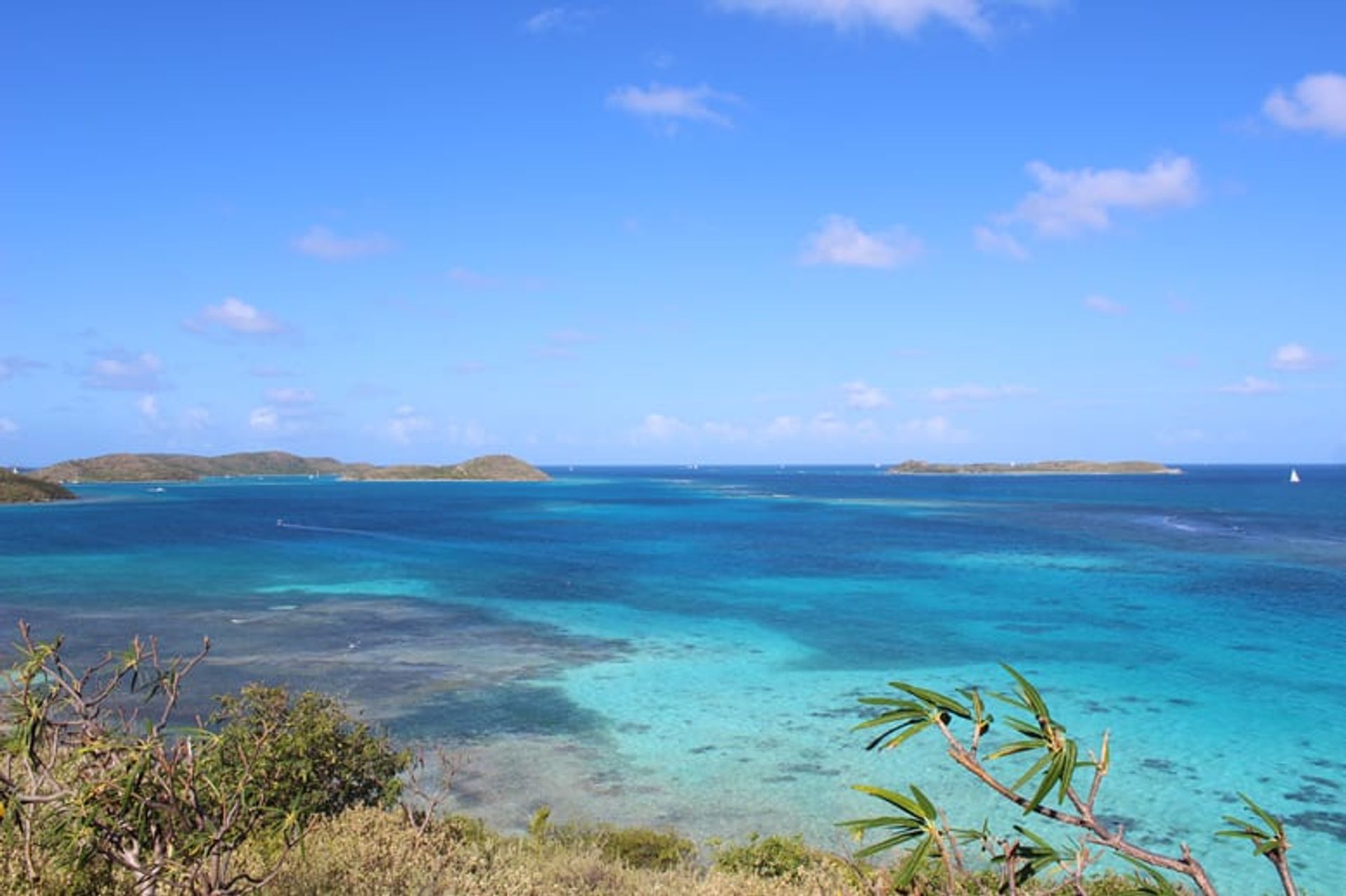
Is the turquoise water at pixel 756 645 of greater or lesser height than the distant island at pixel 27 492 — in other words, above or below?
below

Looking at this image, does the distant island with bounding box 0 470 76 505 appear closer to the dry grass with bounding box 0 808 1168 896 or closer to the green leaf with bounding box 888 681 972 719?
the dry grass with bounding box 0 808 1168 896

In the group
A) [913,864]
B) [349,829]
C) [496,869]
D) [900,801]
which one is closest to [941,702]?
[900,801]

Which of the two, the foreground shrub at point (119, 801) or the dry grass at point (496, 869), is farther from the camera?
the dry grass at point (496, 869)

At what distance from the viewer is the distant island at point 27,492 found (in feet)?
437

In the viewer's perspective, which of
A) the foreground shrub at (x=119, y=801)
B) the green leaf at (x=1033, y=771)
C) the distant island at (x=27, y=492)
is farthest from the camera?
the distant island at (x=27, y=492)

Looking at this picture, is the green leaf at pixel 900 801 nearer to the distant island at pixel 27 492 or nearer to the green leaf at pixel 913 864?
the green leaf at pixel 913 864

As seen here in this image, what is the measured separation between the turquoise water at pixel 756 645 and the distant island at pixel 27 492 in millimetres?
60121

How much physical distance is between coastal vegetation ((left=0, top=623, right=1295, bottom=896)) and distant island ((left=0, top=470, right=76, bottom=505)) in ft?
477

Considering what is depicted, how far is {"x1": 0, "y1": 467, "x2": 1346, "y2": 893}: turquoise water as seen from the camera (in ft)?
67.8

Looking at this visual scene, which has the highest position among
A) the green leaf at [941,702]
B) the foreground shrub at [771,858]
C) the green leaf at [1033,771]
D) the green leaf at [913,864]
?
the green leaf at [941,702]

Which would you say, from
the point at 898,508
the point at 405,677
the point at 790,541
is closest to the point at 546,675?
the point at 405,677

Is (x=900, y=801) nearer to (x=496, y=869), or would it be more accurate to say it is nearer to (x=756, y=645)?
(x=496, y=869)

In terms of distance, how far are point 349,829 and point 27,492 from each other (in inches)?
6098

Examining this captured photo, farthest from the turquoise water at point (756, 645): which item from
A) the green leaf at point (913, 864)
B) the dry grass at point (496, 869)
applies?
the green leaf at point (913, 864)
